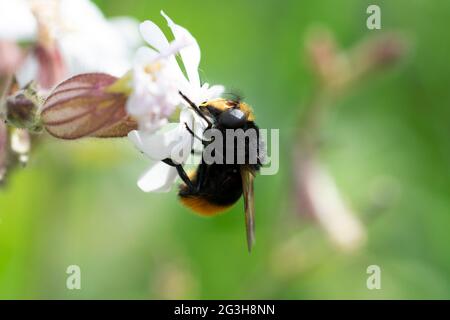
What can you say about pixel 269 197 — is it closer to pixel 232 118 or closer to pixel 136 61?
pixel 232 118

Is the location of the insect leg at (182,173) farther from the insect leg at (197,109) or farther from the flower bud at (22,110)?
the flower bud at (22,110)

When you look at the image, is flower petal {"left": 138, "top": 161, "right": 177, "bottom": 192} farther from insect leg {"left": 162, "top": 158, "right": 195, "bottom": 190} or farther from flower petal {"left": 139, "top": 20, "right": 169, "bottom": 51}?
flower petal {"left": 139, "top": 20, "right": 169, "bottom": 51}

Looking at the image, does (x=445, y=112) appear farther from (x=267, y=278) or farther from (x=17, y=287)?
(x=17, y=287)

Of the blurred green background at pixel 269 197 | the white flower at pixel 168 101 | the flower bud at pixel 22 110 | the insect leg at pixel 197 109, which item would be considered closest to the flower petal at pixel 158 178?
the white flower at pixel 168 101

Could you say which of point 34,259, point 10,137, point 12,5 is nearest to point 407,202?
point 34,259

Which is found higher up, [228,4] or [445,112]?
[228,4]

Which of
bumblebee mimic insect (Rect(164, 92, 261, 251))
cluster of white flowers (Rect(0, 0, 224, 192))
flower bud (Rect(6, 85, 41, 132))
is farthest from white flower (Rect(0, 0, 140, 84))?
flower bud (Rect(6, 85, 41, 132))

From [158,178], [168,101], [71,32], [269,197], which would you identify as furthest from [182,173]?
[269,197]
